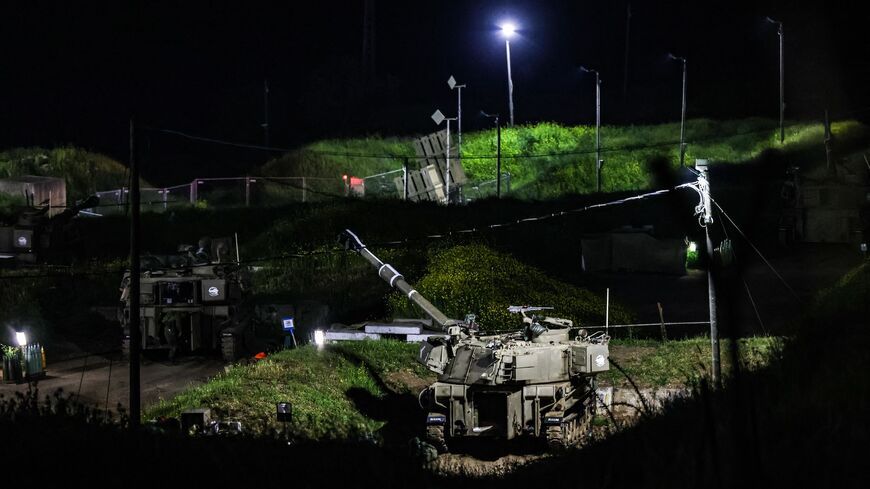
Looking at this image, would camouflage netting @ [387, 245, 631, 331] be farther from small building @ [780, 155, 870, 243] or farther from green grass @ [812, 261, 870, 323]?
small building @ [780, 155, 870, 243]

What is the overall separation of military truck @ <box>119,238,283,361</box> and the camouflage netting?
5.50 meters

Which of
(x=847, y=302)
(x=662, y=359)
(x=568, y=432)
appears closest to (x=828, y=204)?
(x=662, y=359)

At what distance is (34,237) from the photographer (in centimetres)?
3550

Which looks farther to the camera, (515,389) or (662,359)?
(662,359)

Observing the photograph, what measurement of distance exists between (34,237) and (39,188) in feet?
31.3

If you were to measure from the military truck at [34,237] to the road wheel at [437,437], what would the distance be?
19.6 metres

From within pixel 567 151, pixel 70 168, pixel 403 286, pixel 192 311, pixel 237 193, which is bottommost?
pixel 192 311

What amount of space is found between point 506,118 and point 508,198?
22.1 m

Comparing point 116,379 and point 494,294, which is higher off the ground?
point 494,294

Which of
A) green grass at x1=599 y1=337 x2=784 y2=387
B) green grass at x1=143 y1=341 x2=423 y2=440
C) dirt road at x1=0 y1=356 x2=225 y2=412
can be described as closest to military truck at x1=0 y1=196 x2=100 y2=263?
dirt road at x1=0 y1=356 x2=225 y2=412

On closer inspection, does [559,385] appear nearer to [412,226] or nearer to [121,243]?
[412,226]

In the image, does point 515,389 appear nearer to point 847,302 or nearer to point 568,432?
point 568,432

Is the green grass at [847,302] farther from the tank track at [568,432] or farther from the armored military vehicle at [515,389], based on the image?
the tank track at [568,432]

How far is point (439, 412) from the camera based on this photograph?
19906 millimetres
